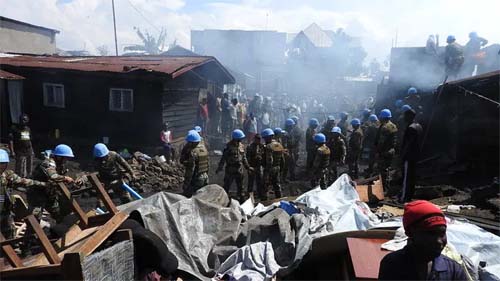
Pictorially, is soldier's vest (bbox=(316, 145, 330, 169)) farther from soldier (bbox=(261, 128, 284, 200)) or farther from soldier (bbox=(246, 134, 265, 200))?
soldier (bbox=(246, 134, 265, 200))

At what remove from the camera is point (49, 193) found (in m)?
6.49

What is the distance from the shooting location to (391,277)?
2555 millimetres

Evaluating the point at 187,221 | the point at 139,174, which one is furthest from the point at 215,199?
the point at 139,174

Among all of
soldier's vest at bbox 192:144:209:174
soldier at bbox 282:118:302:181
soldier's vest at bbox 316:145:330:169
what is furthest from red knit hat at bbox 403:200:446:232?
soldier at bbox 282:118:302:181

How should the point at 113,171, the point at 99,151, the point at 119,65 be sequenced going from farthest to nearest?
the point at 119,65 < the point at 113,171 < the point at 99,151

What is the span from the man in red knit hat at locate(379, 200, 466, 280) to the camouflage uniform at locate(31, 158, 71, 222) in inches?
212

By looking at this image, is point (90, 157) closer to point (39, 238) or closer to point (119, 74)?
point (119, 74)

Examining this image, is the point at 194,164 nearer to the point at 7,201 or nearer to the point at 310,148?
the point at 7,201

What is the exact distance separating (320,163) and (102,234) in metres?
6.79

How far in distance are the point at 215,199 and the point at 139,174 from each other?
5.98 m

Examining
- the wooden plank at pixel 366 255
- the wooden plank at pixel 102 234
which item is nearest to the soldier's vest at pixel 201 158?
the wooden plank at pixel 102 234

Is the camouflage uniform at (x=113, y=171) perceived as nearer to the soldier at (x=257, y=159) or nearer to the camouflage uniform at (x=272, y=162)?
the soldier at (x=257, y=159)

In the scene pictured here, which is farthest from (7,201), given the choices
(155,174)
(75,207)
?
(155,174)

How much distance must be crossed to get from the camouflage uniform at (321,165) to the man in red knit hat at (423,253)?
7.12 meters
